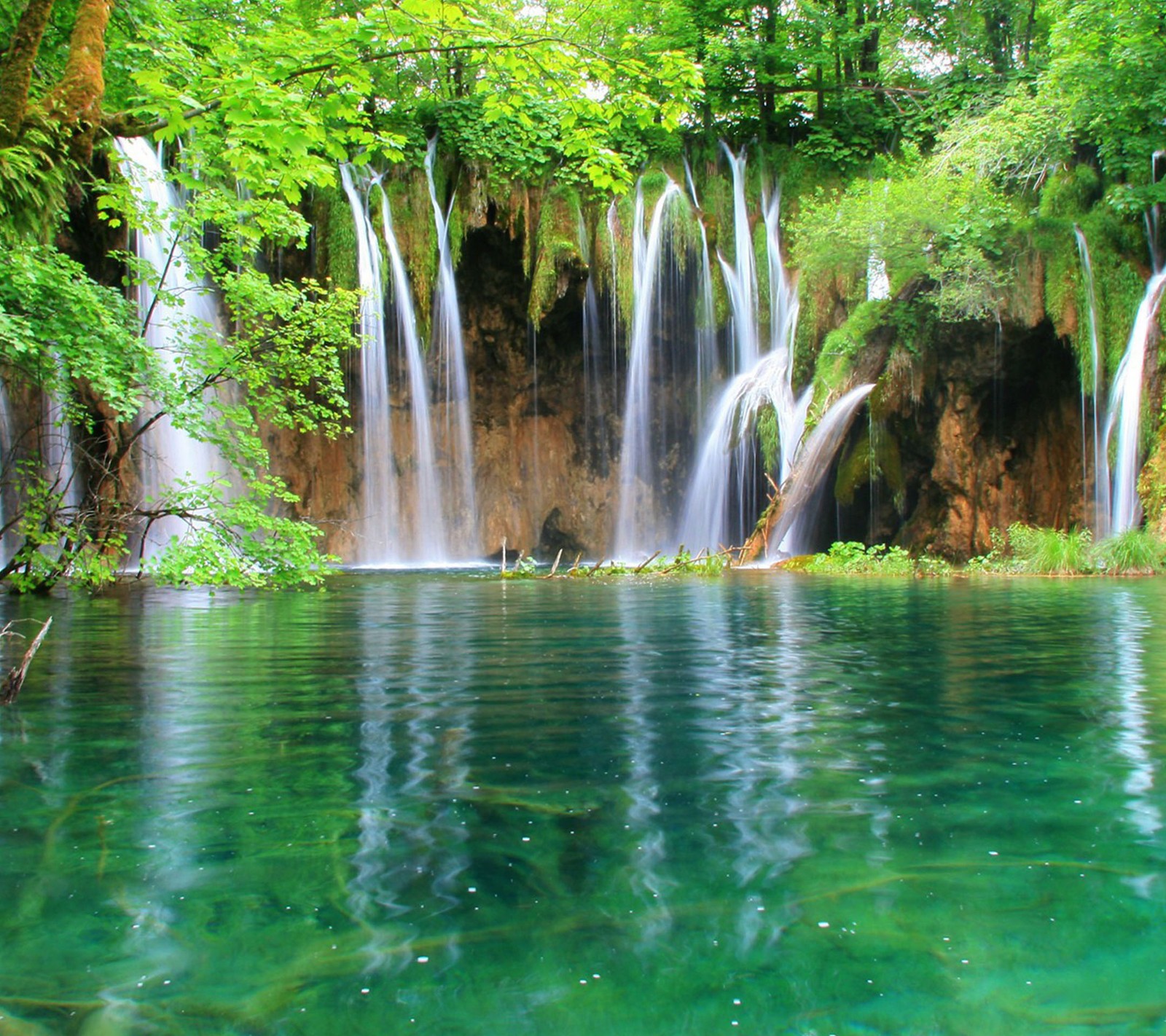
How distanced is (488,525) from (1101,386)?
56.6ft

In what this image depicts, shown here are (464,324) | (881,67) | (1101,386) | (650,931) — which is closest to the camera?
(650,931)

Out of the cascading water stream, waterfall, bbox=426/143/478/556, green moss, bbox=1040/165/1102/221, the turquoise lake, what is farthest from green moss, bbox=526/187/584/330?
the turquoise lake

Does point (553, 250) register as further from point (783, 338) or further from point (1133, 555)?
point (1133, 555)

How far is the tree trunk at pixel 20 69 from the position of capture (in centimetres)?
765

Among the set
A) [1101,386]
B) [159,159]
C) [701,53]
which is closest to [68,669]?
[159,159]

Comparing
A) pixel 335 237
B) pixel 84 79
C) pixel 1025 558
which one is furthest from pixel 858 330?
pixel 84 79

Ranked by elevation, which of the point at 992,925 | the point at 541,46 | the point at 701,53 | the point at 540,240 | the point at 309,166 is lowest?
the point at 992,925

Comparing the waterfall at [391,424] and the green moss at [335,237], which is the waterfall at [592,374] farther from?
the green moss at [335,237]

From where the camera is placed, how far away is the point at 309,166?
20.4 feet

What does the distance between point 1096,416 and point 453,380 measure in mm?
16762

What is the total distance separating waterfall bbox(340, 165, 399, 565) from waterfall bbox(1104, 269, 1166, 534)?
1744 centimetres

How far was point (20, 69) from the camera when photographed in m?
7.63

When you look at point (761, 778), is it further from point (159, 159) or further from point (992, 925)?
point (159, 159)

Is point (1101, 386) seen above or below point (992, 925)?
above
